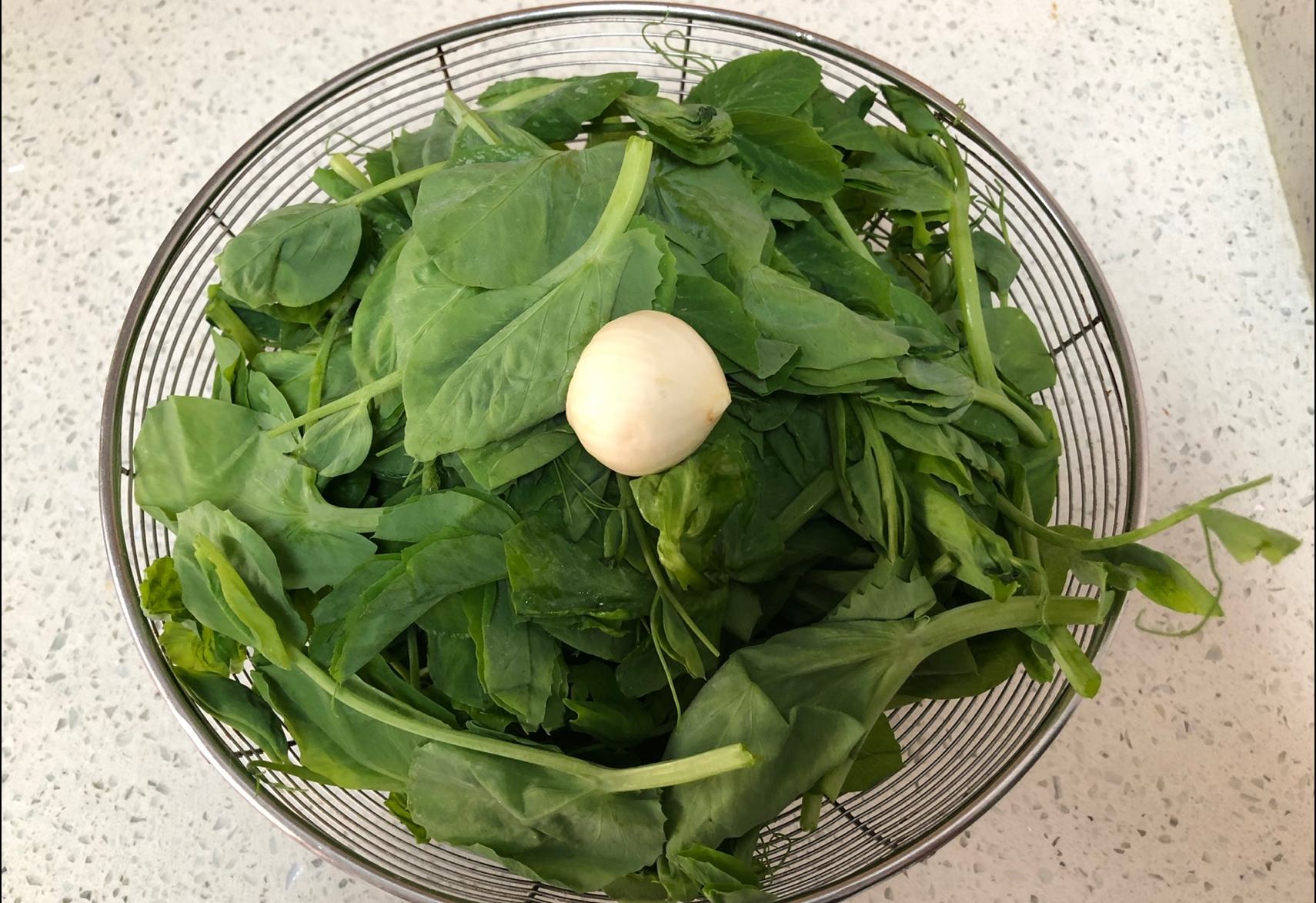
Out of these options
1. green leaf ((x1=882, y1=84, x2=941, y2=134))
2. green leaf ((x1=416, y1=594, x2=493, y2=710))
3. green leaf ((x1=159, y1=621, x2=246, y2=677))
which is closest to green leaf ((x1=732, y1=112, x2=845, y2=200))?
green leaf ((x1=882, y1=84, x2=941, y2=134))

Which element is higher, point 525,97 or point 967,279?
point 525,97

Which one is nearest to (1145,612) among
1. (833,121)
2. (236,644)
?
(833,121)

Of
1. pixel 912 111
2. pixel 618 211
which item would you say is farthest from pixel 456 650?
pixel 912 111

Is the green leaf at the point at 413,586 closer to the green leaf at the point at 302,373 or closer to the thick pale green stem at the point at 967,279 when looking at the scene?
the green leaf at the point at 302,373

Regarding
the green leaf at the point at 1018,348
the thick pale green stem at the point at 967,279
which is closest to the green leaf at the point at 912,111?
the thick pale green stem at the point at 967,279

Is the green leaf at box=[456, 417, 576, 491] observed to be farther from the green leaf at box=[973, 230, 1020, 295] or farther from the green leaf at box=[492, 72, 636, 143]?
the green leaf at box=[973, 230, 1020, 295]

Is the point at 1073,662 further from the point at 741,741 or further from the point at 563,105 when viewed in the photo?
the point at 563,105
